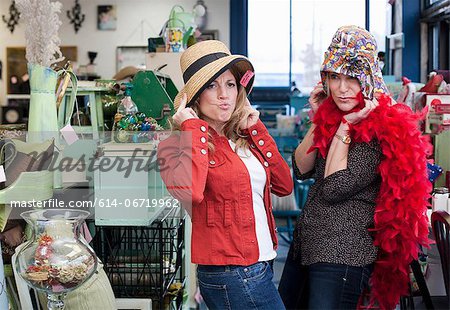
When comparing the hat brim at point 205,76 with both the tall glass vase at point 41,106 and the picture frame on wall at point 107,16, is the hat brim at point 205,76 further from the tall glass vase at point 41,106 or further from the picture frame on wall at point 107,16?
the picture frame on wall at point 107,16

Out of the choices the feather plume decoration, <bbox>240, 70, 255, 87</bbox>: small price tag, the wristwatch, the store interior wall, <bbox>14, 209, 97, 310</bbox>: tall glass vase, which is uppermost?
the store interior wall

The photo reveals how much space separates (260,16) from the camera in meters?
9.84

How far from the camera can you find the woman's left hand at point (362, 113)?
2301 mm

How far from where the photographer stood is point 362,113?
2.31 meters

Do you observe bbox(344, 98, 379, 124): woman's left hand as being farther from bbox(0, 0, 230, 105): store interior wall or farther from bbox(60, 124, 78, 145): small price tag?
bbox(0, 0, 230, 105): store interior wall

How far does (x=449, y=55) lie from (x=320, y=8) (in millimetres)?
4036

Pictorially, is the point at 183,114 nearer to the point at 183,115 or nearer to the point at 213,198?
the point at 183,115

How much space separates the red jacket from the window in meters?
7.64

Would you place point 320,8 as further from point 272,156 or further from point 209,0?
point 272,156

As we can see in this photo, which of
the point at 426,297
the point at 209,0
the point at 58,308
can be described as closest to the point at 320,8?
the point at 209,0

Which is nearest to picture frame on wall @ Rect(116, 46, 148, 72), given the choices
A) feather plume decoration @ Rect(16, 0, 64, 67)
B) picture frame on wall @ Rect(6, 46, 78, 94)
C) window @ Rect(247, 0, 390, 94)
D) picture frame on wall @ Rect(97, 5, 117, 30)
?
picture frame on wall @ Rect(97, 5, 117, 30)

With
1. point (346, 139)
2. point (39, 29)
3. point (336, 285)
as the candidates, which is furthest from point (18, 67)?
point (336, 285)

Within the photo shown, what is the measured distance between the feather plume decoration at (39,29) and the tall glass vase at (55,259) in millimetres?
762

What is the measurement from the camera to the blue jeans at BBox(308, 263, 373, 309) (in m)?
2.26
